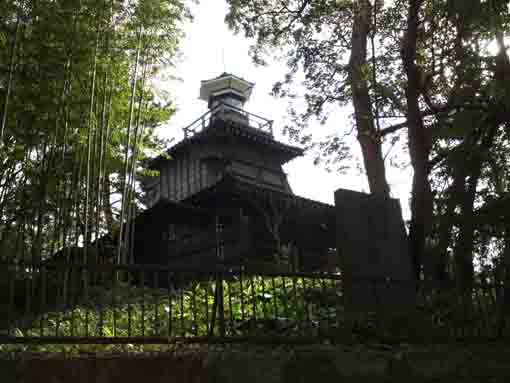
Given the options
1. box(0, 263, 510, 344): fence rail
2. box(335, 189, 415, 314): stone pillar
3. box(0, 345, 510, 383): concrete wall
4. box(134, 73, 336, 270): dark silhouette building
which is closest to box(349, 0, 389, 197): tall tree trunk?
box(335, 189, 415, 314): stone pillar

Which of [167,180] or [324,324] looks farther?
[167,180]

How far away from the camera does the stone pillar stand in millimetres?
5602

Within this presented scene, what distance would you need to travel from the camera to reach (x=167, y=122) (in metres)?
13.1

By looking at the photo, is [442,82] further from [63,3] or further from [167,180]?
[167,180]

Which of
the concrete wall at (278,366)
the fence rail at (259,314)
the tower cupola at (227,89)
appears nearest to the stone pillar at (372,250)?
the fence rail at (259,314)

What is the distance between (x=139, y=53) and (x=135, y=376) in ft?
19.2

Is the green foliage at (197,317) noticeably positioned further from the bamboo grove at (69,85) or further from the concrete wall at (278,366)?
the bamboo grove at (69,85)

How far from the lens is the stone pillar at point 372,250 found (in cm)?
560

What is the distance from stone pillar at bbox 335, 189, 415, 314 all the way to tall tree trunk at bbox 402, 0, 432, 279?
1.53 feet

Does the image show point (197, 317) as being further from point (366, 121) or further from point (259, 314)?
point (366, 121)

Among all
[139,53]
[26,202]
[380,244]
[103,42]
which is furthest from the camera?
[26,202]

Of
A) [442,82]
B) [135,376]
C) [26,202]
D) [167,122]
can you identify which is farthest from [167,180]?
[135,376]

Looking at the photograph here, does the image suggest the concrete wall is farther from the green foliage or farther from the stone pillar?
the stone pillar

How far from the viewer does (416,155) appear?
276 inches
